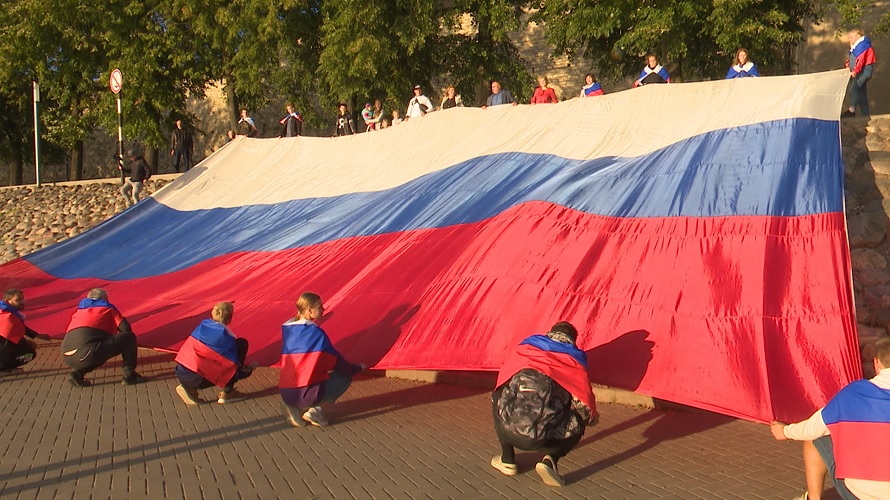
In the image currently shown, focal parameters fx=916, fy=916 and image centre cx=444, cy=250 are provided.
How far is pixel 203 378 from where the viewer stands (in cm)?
791

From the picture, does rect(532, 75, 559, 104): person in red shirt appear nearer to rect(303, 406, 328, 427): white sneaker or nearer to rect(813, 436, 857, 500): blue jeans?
rect(303, 406, 328, 427): white sneaker

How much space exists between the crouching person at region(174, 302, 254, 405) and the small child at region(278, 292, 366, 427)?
99 centimetres

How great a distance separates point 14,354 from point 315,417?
13.7ft

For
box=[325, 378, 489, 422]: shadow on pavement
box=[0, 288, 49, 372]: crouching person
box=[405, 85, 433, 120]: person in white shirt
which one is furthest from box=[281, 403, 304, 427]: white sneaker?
box=[405, 85, 433, 120]: person in white shirt

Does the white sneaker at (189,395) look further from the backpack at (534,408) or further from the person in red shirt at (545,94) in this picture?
the person in red shirt at (545,94)

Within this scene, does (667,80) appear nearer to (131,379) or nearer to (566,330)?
(566,330)

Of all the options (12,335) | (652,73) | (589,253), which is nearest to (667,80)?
(652,73)

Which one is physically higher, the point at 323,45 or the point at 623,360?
the point at 323,45

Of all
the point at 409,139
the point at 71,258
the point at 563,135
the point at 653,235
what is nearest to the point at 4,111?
the point at 71,258

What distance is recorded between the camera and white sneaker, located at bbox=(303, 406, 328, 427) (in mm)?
7090

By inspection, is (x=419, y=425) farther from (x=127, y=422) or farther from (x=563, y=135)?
(x=563, y=135)

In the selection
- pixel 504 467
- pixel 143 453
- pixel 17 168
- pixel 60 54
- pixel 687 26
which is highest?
pixel 60 54

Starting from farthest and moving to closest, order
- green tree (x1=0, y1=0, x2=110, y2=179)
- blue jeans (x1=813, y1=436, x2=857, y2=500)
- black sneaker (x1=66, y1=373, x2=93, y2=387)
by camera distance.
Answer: green tree (x1=0, y1=0, x2=110, y2=179)
black sneaker (x1=66, y1=373, x2=93, y2=387)
blue jeans (x1=813, y1=436, x2=857, y2=500)

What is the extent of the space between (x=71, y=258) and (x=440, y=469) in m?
9.45
